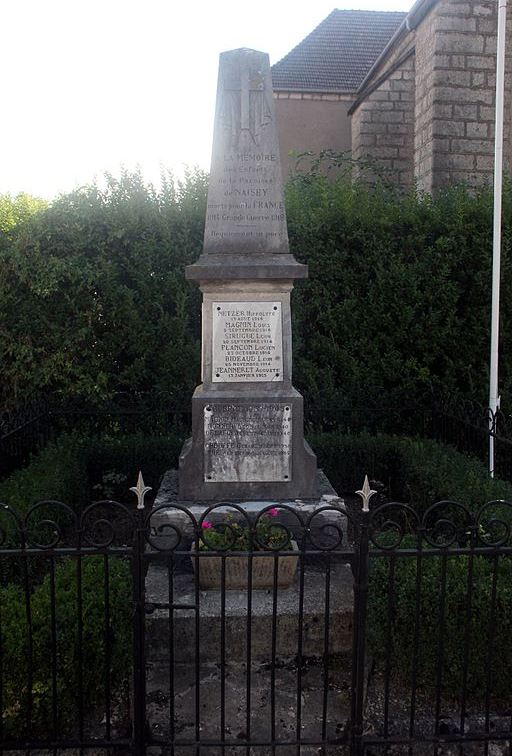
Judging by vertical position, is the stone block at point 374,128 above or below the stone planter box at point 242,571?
above

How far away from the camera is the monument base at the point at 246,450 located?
16.1 ft

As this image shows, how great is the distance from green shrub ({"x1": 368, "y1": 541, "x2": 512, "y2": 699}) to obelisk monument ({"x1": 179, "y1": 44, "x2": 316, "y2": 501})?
1.60 meters

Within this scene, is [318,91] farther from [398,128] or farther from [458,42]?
[458,42]

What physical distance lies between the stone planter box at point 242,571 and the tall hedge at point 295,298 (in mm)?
3508

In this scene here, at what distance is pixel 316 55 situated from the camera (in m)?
17.1

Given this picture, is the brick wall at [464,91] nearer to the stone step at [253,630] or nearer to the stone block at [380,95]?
the stone block at [380,95]

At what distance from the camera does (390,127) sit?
12523mm

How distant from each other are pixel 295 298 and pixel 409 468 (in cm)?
252

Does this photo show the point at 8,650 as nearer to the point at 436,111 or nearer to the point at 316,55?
the point at 436,111

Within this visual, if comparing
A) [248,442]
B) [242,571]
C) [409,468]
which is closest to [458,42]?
[409,468]

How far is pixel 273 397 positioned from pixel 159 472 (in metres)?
2.39

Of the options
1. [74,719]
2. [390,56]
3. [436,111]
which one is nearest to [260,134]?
[74,719]

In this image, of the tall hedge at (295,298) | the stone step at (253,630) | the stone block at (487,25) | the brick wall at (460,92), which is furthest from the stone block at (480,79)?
the stone step at (253,630)

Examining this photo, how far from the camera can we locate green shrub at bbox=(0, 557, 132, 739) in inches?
116
